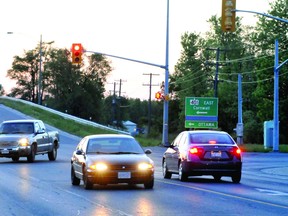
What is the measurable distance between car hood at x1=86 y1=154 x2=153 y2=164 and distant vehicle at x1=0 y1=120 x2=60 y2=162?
14897mm

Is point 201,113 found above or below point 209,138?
above

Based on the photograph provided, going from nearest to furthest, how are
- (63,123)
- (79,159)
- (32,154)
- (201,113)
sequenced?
(79,159) < (32,154) < (201,113) < (63,123)

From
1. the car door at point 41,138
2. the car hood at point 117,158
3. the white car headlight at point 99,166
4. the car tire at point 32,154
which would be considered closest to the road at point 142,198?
the white car headlight at point 99,166

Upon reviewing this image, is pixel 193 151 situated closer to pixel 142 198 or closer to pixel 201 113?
pixel 142 198

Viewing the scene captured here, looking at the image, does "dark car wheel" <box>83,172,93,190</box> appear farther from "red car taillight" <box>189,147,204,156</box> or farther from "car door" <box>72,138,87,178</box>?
"red car taillight" <box>189,147,204,156</box>

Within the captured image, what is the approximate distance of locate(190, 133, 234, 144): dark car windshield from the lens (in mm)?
22922

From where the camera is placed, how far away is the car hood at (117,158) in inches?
755

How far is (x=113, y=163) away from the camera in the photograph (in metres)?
19.1

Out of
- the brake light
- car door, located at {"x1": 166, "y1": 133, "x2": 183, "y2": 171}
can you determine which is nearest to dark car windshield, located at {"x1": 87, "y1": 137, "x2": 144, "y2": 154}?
the brake light

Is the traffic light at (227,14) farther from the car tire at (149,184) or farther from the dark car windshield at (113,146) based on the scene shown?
the car tire at (149,184)

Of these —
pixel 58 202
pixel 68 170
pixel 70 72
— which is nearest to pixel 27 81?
pixel 70 72

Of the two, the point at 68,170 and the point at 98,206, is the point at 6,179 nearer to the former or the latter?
the point at 68,170

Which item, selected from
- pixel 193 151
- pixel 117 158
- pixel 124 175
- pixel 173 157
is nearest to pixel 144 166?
pixel 124 175

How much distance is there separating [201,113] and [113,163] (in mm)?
40165
